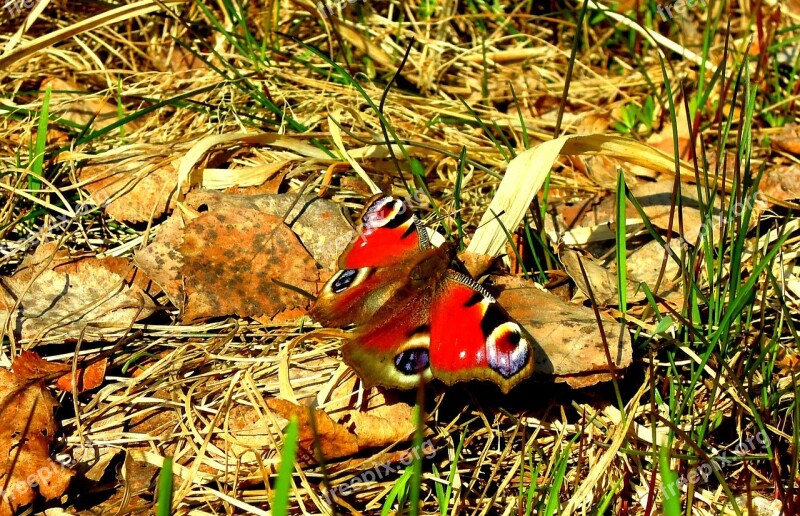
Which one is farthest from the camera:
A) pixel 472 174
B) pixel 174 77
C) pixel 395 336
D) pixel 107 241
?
pixel 174 77

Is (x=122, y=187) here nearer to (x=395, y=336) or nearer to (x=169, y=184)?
(x=169, y=184)

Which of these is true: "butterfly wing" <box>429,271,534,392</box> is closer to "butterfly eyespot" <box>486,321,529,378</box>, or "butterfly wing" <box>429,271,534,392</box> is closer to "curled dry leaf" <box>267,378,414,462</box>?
"butterfly eyespot" <box>486,321,529,378</box>

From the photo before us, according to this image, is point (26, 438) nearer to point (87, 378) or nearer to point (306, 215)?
point (87, 378)

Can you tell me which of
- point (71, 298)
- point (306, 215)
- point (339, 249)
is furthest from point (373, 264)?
point (71, 298)

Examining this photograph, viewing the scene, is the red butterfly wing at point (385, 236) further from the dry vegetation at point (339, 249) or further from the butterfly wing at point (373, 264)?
the dry vegetation at point (339, 249)

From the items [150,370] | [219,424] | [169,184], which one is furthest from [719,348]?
[169,184]

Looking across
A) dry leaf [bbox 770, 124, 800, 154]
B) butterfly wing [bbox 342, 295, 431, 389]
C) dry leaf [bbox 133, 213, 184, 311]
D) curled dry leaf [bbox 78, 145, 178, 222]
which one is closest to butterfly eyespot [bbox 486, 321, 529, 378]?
butterfly wing [bbox 342, 295, 431, 389]
